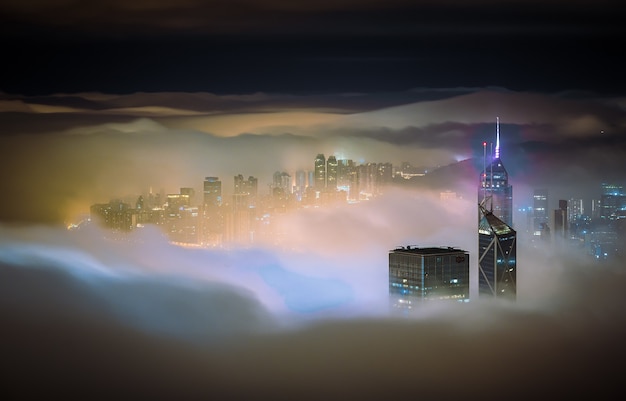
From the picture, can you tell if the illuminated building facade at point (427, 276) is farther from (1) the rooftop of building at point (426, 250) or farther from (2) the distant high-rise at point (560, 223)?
(2) the distant high-rise at point (560, 223)

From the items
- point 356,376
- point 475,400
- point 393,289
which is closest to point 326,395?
point 356,376

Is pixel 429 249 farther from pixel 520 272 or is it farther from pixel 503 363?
pixel 503 363

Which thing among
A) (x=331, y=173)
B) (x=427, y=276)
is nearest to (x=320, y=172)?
(x=331, y=173)

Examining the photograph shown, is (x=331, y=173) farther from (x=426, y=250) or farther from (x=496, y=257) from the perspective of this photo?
(x=496, y=257)

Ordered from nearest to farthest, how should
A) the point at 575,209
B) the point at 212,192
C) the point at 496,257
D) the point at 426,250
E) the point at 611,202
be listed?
1. the point at 212,192
2. the point at 426,250
3. the point at 496,257
4. the point at 611,202
5. the point at 575,209

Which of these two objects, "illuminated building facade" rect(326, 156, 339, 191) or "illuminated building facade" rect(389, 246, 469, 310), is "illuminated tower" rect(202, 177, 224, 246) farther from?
"illuminated building facade" rect(389, 246, 469, 310)

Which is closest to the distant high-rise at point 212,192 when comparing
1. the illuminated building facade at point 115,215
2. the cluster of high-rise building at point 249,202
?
the cluster of high-rise building at point 249,202

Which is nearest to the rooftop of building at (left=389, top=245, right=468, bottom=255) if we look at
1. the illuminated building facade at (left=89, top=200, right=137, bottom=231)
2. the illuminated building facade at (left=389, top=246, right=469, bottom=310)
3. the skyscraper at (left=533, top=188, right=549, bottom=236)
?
the illuminated building facade at (left=389, top=246, right=469, bottom=310)
